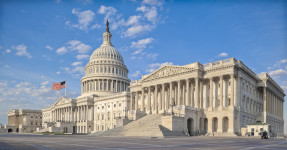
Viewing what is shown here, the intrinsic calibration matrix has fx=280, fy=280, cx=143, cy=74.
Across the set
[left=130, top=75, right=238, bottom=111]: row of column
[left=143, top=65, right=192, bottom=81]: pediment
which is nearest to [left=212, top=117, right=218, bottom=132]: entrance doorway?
[left=130, top=75, right=238, bottom=111]: row of column

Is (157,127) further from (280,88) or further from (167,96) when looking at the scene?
(280,88)

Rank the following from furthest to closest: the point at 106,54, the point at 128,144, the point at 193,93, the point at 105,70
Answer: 1. the point at 106,54
2. the point at 105,70
3. the point at 193,93
4. the point at 128,144

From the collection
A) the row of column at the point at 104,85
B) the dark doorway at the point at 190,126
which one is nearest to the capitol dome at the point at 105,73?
the row of column at the point at 104,85

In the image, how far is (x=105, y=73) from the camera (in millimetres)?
141375

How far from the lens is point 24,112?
550 feet

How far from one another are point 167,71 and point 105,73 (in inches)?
2596

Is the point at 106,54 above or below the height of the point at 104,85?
above

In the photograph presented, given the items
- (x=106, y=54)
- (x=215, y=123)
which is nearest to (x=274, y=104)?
(x=215, y=123)

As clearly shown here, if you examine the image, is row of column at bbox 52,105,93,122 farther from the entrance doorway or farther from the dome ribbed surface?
the entrance doorway

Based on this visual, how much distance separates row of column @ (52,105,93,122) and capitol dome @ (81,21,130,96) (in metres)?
9.94

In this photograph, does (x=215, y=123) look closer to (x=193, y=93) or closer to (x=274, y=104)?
(x=193, y=93)

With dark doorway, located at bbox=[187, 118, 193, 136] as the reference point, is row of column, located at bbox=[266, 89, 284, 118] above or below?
above

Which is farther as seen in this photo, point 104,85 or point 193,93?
point 104,85

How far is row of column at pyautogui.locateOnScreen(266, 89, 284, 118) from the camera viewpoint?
275 ft
